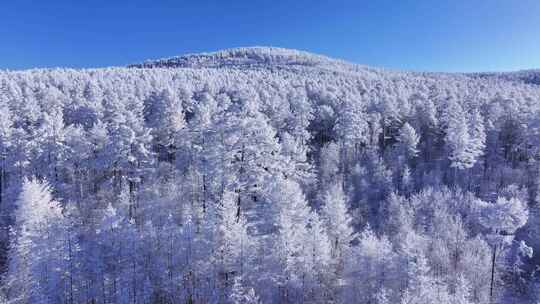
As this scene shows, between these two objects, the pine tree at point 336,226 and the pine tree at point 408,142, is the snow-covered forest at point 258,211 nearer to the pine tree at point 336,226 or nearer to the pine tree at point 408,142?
the pine tree at point 336,226

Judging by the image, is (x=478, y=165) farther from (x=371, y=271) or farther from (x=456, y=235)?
(x=371, y=271)

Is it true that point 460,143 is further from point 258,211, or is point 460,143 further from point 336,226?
point 258,211

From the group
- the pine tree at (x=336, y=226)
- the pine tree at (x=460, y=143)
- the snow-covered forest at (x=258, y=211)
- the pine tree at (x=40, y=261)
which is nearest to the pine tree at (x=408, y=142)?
the snow-covered forest at (x=258, y=211)

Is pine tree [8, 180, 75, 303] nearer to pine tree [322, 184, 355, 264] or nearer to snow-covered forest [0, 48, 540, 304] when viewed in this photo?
snow-covered forest [0, 48, 540, 304]

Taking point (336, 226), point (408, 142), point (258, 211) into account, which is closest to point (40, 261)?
point (258, 211)

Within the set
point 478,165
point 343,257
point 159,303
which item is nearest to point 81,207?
point 159,303

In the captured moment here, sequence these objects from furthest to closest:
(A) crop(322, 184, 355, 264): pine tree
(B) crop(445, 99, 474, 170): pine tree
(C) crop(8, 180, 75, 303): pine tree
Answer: (B) crop(445, 99, 474, 170): pine tree < (A) crop(322, 184, 355, 264): pine tree < (C) crop(8, 180, 75, 303): pine tree

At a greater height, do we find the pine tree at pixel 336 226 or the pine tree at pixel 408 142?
the pine tree at pixel 408 142

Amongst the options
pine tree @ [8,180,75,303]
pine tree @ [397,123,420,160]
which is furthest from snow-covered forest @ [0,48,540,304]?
pine tree @ [397,123,420,160]

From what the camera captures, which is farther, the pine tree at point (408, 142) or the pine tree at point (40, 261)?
the pine tree at point (408, 142)
